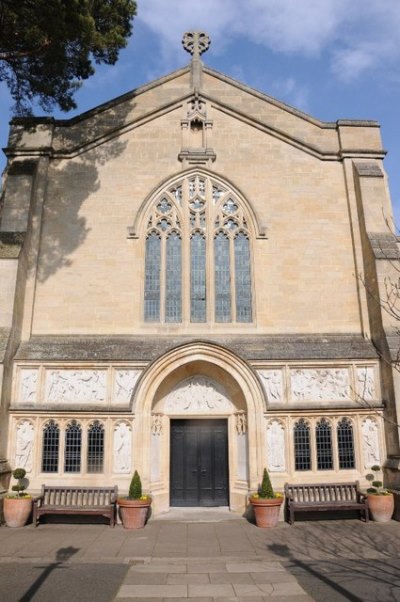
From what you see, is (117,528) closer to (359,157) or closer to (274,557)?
(274,557)

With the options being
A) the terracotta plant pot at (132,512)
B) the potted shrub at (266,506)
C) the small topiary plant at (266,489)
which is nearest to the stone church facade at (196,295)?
the small topiary plant at (266,489)

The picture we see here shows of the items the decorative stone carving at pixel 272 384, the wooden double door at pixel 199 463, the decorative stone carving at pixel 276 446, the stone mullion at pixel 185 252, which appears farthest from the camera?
the stone mullion at pixel 185 252

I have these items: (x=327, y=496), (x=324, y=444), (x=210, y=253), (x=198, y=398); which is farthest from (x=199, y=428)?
(x=210, y=253)

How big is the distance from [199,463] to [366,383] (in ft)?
16.1

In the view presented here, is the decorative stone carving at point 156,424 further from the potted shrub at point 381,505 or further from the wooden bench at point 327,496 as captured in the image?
the potted shrub at point 381,505

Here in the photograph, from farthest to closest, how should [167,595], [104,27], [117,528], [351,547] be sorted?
[104,27] → [117,528] → [351,547] → [167,595]

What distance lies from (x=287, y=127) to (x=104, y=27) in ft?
20.2

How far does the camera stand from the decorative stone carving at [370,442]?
36.7ft

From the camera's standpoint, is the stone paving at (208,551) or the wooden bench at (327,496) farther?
the wooden bench at (327,496)

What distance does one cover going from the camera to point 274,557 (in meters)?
7.73

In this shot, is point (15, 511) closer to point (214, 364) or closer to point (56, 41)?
point (214, 364)

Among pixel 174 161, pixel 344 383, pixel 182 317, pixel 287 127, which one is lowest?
pixel 344 383

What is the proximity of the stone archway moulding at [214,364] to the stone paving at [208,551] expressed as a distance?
1.47 meters

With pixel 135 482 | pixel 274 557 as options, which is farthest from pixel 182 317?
pixel 274 557
